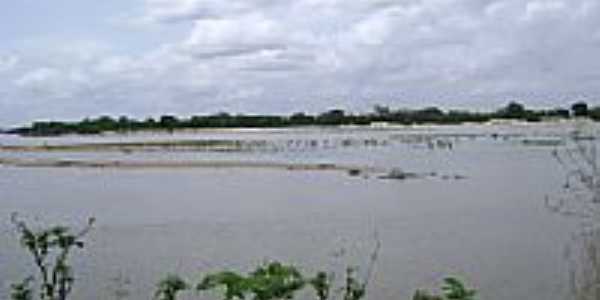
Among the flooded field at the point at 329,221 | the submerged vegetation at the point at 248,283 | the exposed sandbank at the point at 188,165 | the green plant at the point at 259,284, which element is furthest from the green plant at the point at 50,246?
the exposed sandbank at the point at 188,165

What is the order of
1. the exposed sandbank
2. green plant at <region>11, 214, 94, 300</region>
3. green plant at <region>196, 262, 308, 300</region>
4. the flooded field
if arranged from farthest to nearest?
the exposed sandbank, the flooded field, green plant at <region>11, 214, 94, 300</region>, green plant at <region>196, 262, 308, 300</region>

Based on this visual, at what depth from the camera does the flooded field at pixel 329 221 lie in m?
13.5

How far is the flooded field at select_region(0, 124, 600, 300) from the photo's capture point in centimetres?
1347

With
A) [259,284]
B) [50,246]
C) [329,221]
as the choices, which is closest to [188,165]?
[329,221]

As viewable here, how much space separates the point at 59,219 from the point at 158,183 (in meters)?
11.9

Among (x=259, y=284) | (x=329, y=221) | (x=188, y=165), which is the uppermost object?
(x=259, y=284)

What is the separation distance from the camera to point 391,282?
42.8 feet

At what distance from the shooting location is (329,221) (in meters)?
21.2

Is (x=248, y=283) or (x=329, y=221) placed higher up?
(x=248, y=283)

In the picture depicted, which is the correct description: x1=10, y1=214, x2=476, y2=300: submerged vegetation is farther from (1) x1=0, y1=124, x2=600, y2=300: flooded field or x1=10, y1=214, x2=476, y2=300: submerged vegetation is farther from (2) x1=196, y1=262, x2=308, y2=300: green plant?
(1) x1=0, y1=124, x2=600, y2=300: flooded field

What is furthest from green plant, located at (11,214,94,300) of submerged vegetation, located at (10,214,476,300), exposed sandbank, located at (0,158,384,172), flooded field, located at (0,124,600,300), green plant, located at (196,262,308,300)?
exposed sandbank, located at (0,158,384,172)

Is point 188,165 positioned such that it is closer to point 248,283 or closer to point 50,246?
point 50,246

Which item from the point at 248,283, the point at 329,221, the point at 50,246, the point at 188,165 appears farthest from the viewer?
the point at 188,165

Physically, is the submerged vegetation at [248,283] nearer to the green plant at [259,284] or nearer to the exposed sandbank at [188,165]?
the green plant at [259,284]
